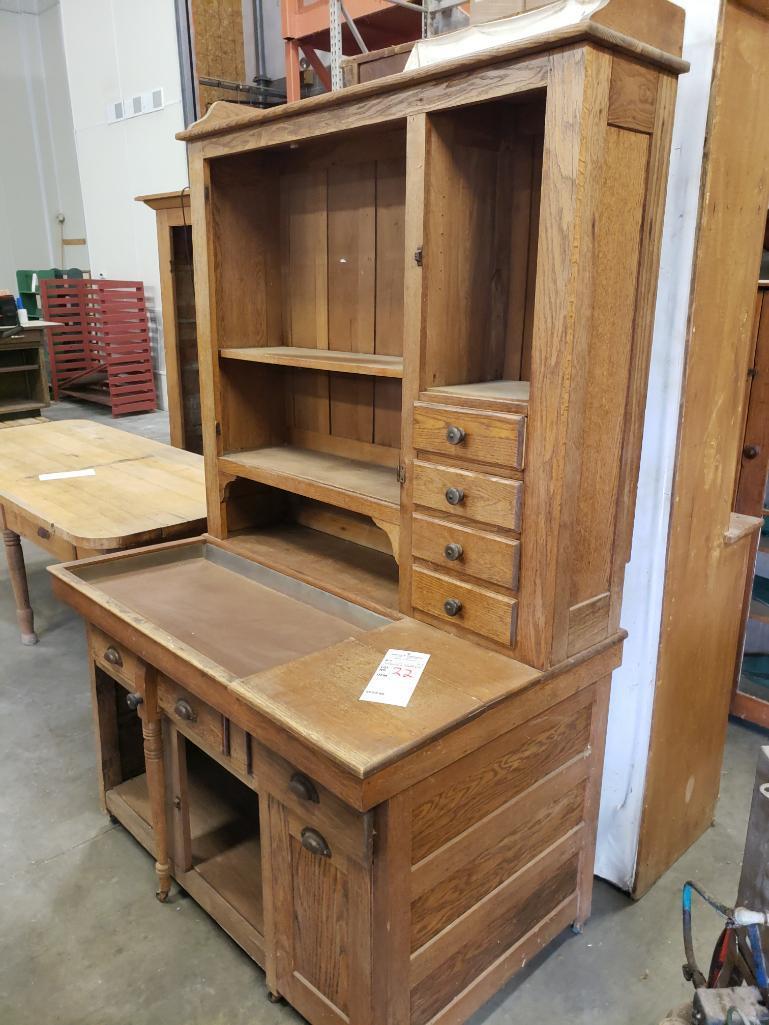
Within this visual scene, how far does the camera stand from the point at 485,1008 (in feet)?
5.80

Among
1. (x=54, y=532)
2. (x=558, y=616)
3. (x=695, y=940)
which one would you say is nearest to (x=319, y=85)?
(x=54, y=532)

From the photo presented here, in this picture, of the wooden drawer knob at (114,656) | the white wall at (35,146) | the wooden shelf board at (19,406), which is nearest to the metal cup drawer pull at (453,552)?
the wooden drawer knob at (114,656)

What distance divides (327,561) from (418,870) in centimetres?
95

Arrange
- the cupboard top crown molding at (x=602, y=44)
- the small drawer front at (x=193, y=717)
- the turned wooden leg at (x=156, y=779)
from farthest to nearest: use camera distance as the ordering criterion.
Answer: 1. the turned wooden leg at (x=156, y=779)
2. the small drawer front at (x=193, y=717)
3. the cupboard top crown molding at (x=602, y=44)

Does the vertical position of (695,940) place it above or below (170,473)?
below

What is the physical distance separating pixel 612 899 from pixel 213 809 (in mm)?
1148

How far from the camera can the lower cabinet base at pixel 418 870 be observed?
1.41 m

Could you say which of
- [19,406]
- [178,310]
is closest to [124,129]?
[19,406]

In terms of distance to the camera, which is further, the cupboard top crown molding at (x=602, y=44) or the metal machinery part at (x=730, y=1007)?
the cupboard top crown molding at (x=602, y=44)

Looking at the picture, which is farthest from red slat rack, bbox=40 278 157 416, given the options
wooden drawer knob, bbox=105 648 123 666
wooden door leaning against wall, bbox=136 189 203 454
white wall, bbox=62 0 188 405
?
wooden drawer knob, bbox=105 648 123 666

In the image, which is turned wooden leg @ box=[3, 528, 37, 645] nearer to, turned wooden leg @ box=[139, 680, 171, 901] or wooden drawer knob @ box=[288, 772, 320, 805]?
turned wooden leg @ box=[139, 680, 171, 901]

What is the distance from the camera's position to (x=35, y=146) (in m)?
10.7

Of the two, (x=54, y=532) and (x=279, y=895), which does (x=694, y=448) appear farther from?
(x=54, y=532)

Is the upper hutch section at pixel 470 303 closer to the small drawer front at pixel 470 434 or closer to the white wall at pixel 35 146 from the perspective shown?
the small drawer front at pixel 470 434
